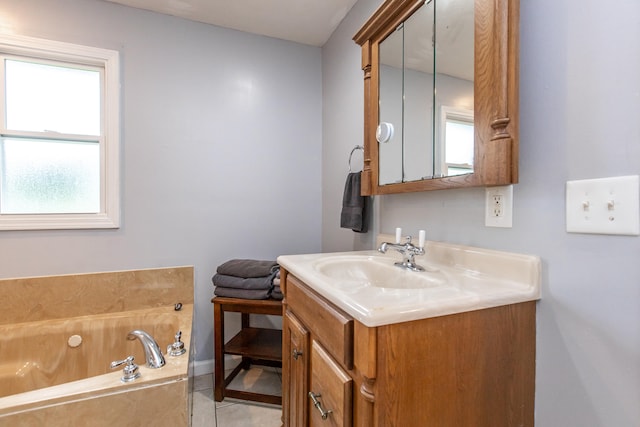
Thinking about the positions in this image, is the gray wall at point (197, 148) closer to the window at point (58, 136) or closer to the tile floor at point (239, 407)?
the window at point (58, 136)

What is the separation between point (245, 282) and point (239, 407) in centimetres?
70

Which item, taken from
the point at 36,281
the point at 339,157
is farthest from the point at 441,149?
the point at 36,281

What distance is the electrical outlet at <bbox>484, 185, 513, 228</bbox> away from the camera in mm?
881

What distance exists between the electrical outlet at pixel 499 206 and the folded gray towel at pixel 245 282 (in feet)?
3.96

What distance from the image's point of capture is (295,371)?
1101 millimetres

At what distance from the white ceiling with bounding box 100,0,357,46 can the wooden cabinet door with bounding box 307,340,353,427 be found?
189cm

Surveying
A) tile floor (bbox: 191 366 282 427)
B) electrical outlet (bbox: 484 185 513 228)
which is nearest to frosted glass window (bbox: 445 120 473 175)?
electrical outlet (bbox: 484 185 513 228)

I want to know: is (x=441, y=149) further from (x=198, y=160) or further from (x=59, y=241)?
(x=59, y=241)

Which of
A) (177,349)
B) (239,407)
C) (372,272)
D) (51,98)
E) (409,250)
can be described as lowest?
(239,407)

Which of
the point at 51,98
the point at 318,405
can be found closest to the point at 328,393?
the point at 318,405

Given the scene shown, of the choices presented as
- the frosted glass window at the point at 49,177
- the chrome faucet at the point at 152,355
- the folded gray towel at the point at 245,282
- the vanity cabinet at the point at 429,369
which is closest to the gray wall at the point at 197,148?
the frosted glass window at the point at 49,177

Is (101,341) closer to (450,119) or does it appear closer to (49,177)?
(49,177)

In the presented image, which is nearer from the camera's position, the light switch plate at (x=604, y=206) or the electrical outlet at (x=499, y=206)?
the light switch plate at (x=604, y=206)

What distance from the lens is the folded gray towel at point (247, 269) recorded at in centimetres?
177
